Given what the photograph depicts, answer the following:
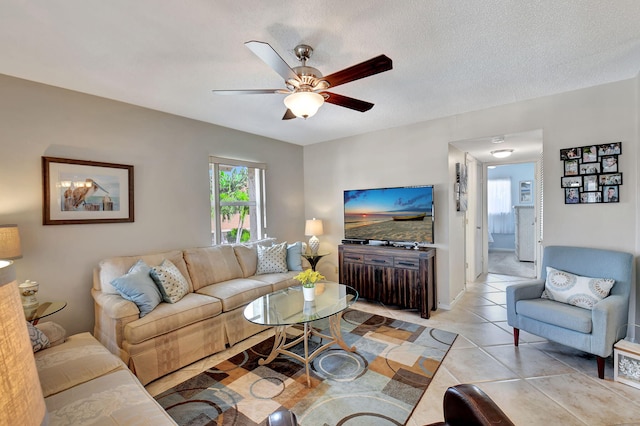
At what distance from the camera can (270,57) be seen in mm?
1687

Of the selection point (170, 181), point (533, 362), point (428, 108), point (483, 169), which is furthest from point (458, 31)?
point (483, 169)

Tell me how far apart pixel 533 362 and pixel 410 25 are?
2923 millimetres

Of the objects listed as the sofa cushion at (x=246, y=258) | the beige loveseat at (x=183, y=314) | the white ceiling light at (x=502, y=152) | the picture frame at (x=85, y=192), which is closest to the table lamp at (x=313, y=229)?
the sofa cushion at (x=246, y=258)

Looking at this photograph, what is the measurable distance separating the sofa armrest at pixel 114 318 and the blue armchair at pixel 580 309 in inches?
135

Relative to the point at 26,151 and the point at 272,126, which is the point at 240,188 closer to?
the point at 272,126

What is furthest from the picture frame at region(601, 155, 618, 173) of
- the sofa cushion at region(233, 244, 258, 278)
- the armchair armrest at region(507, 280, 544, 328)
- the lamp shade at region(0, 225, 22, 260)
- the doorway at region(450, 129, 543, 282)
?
the lamp shade at region(0, 225, 22, 260)

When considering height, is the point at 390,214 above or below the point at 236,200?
below

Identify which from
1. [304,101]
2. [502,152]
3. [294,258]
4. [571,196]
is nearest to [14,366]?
[304,101]

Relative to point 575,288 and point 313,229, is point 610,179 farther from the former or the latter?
point 313,229

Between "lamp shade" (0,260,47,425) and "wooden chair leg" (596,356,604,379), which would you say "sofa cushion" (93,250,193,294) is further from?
"wooden chair leg" (596,356,604,379)

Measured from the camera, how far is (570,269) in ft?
9.32

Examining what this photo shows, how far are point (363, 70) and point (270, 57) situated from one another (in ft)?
1.84

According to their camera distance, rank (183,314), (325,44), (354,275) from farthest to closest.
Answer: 1. (354,275)
2. (183,314)
3. (325,44)

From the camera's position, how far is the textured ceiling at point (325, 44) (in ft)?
5.66
